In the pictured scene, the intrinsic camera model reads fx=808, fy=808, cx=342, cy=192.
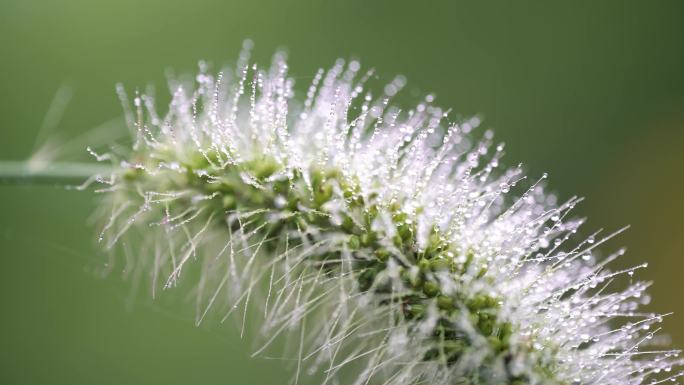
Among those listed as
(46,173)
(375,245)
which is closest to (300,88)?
(46,173)

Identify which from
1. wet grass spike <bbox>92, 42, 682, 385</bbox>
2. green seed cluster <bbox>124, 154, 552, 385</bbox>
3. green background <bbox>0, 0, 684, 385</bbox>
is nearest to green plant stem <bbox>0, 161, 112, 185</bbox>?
A: wet grass spike <bbox>92, 42, 682, 385</bbox>

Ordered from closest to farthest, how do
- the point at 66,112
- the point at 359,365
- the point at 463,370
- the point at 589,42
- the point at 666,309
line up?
the point at 463,370 < the point at 359,365 < the point at 666,309 < the point at 66,112 < the point at 589,42

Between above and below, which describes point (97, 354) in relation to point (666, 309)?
below

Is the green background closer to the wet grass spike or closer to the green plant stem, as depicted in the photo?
the green plant stem

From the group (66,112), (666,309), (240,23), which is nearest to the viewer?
(666,309)

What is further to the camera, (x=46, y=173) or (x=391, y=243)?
(x=46, y=173)

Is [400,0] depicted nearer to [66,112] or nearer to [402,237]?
[66,112]

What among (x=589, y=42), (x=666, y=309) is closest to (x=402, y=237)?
(x=666, y=309)

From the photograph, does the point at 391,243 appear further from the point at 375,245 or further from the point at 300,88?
the point at 300,88
